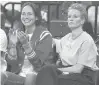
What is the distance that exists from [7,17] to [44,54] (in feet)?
9.11

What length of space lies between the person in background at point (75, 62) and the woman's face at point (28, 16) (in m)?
0.64

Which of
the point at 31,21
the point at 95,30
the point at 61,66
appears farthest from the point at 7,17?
the point at 61,66

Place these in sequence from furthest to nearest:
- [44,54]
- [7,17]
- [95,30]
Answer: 1. [7,17]
2. [95,30]
3. [44,54]

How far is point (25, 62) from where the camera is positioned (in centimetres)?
480

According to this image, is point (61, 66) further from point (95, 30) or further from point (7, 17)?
point (7, 17)

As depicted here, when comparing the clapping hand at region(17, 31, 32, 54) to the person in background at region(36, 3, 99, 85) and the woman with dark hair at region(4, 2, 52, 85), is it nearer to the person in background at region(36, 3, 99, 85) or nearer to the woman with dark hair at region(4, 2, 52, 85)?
the woman with dark hair at region(4, 2, 52, 85)

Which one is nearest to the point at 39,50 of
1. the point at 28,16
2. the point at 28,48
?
the point at 28,48

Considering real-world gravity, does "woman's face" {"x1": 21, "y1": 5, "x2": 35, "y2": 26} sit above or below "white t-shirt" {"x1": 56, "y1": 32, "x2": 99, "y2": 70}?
above

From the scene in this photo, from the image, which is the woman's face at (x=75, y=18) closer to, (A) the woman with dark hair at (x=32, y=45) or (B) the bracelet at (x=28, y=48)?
(A) the woman with dark hair at (x=32, y=45)

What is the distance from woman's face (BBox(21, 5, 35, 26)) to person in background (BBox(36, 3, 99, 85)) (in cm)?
64

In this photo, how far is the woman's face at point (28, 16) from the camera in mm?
4953

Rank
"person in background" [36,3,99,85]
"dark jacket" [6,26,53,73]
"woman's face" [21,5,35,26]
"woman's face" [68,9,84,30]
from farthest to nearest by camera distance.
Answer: "woman's face" [21,5,35,26] < "dark jacket" [6,26,53,73] < "woman's face" [68,9,84,30] < "person in background" [36,3,99,85]

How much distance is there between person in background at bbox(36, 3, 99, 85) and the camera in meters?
4.26

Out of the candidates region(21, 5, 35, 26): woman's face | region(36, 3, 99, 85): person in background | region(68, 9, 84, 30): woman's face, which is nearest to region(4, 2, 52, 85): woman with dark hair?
region(21, 5, 35, 26): woman's face
